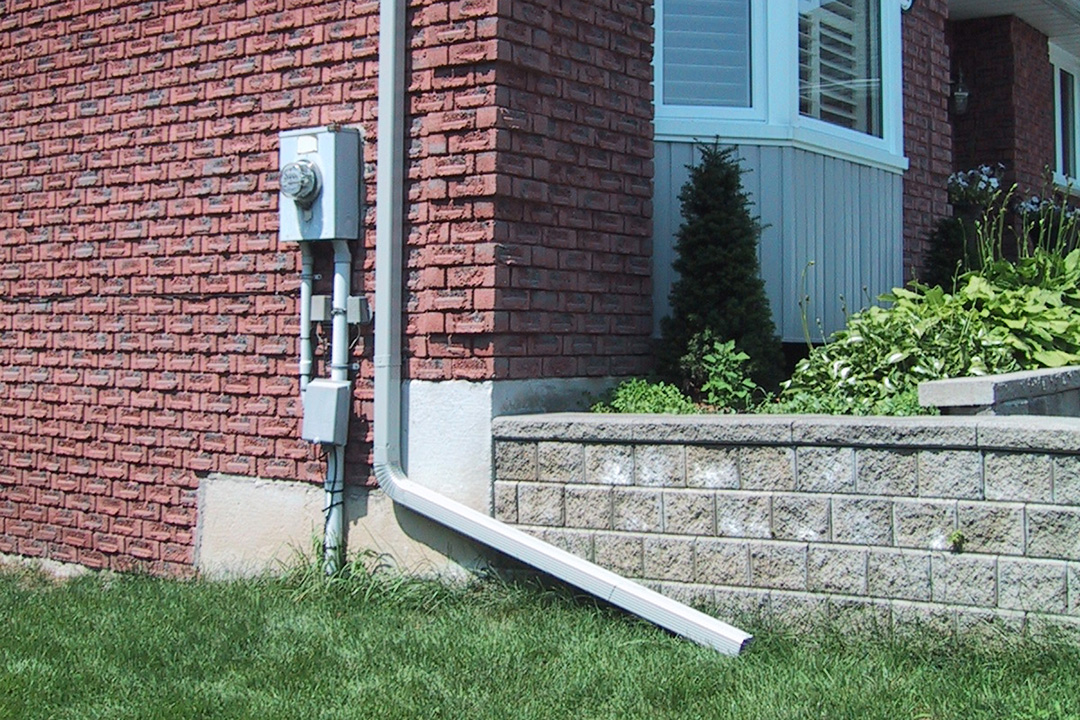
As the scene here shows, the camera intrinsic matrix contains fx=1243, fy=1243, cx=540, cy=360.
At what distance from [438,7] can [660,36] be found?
1787mm

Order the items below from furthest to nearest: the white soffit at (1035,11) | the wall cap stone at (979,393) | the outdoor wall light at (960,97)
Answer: the outdoor wall light at (960,97)
the white soffit at (1035,11)
the wall cap stone at (979,393)

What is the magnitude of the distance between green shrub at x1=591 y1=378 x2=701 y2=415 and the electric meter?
63.0 inches

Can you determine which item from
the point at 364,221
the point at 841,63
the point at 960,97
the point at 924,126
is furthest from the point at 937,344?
the point at 960,97

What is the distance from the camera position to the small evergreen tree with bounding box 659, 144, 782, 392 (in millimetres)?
5918

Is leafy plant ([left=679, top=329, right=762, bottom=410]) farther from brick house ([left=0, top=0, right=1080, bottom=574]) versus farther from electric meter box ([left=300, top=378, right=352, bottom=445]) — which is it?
electric meter box ([left=300, top=378, right=352, bottom=445])

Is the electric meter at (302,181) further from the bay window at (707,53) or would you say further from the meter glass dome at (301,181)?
the bay window at (707,53)

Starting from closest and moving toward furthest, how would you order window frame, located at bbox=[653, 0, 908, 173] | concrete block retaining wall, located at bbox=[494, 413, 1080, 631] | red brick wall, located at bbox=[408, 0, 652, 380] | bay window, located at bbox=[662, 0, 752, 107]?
concrete block retaining wall, located at bbox=[494, 413, 1080, 631] < red brick wall, located at bbox=[408, 0, 652, 380] < window frame, located at bbox=[653, 0, 908, 173] < bay window, located at bbox=[662, 0, 752, 107]

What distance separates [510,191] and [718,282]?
121cm

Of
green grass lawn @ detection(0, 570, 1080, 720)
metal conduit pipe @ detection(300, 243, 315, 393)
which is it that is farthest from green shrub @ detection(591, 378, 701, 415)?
→ metal conduit pipe @ detection(300, 243, 315, 393)

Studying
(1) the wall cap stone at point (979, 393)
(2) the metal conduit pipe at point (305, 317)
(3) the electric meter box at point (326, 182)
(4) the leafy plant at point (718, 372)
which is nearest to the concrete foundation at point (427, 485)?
(4) the leafy plant at point (718, 372)

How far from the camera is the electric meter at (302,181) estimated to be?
5.55 meters

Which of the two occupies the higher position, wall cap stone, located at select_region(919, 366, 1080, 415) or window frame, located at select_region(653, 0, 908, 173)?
window frame, located at select_region(653, 0, 908, 173)

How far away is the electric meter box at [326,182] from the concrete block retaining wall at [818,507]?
1.20 m

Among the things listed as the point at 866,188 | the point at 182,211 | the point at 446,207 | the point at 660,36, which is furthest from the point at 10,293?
the point at 866,188
